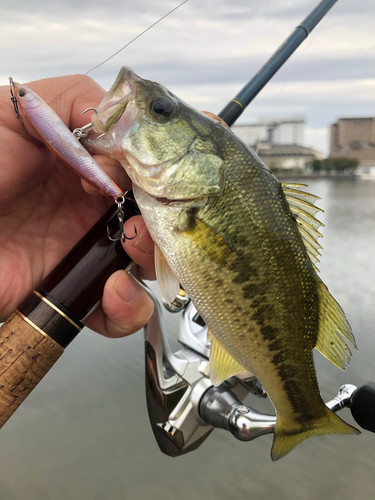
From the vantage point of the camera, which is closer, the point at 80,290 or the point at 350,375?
the point at 80,290

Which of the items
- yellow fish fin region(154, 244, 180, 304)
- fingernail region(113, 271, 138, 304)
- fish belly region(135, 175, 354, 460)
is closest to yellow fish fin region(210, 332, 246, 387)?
fish belly region(135, 175, 354, 460)

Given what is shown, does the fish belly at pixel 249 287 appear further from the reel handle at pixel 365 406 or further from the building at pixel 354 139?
the building at pixel 354 139

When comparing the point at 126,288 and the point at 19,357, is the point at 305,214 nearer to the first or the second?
the point at 126,288

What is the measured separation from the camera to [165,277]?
→ 82 cm

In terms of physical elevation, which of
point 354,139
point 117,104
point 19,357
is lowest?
point 19,357

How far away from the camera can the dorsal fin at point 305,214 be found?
846mm

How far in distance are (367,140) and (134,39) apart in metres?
16.4

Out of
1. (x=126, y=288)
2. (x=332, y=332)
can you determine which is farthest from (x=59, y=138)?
(x=332, y=332)

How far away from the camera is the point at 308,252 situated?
2.82ft

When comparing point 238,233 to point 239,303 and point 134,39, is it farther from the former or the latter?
point 134,39

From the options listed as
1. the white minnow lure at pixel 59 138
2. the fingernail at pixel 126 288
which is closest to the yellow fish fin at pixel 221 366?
the fingernail at pixel 126 288

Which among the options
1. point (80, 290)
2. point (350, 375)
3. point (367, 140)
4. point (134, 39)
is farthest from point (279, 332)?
point (367, 140)

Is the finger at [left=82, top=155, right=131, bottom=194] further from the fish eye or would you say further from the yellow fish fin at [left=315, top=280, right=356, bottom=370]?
the yellow fish fin at [left=315, top=280, right=356, bottom=370]

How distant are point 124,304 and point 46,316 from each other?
22 cm
